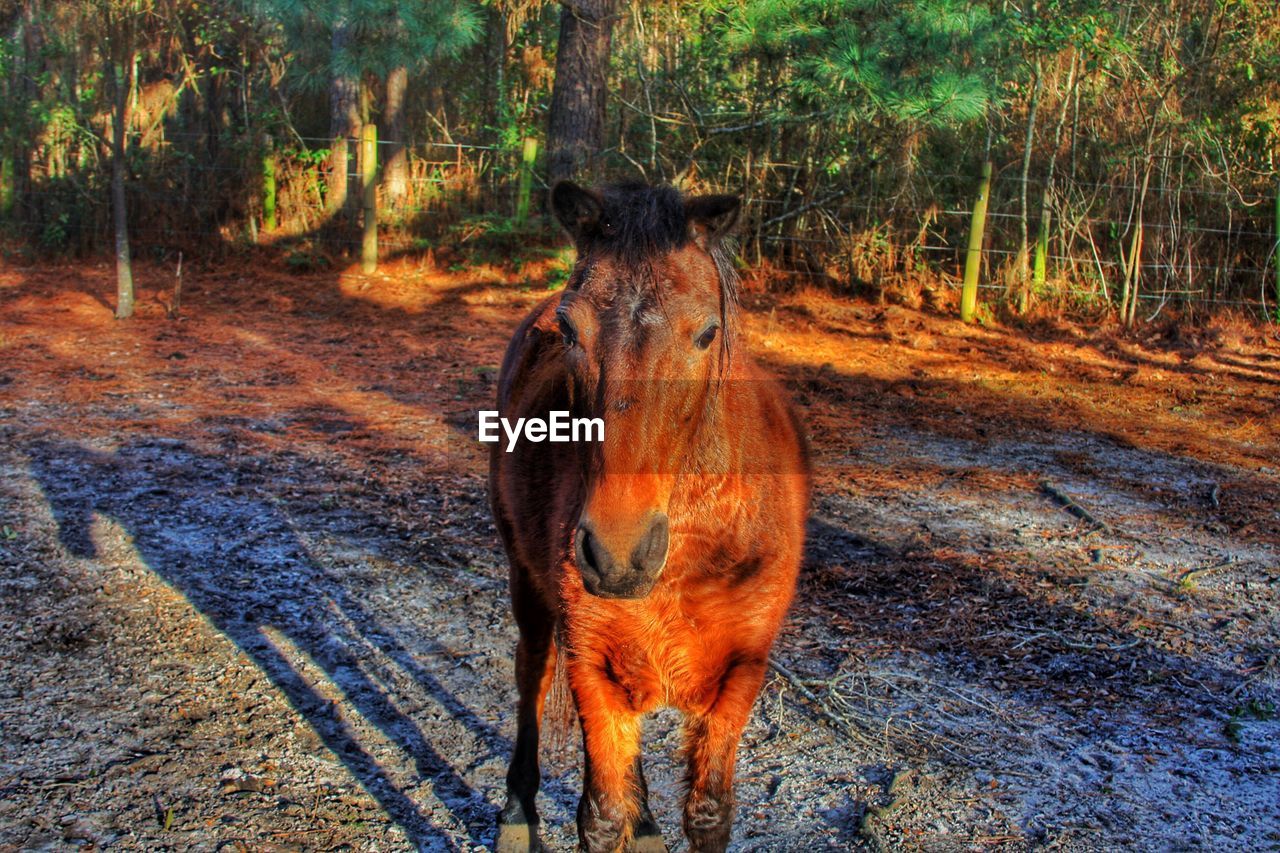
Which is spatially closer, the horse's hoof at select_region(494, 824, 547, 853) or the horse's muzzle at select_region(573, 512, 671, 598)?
the horse's muzzle at select_region(573, 512, 671, 598)

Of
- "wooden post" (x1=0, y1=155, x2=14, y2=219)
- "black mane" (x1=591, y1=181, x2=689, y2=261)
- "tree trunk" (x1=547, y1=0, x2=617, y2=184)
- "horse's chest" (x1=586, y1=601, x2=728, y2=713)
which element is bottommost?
"horse's chest" (x1=586, y1=601, x2=728, y2=713)

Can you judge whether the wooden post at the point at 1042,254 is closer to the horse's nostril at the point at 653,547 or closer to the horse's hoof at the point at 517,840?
the horse's hoof at the point at 517,840

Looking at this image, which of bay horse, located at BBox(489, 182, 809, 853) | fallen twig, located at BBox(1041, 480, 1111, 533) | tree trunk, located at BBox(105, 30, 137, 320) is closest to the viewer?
bay horse, located at BBox(489, 182, 809, 853)

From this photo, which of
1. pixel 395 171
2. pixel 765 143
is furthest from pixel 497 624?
pixel 395 171

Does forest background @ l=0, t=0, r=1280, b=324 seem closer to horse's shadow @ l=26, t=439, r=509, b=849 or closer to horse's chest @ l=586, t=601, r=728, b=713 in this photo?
horse's shadow @ l=26, t=439, r=509, b=849

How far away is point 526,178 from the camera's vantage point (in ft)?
46.6

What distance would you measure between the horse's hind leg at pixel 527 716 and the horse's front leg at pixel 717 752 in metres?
0.68

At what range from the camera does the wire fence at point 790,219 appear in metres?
12.5

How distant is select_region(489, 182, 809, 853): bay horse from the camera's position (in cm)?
226

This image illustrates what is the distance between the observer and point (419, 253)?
14938 millimetres

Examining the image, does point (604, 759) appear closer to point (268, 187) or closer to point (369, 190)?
point (369, 190)

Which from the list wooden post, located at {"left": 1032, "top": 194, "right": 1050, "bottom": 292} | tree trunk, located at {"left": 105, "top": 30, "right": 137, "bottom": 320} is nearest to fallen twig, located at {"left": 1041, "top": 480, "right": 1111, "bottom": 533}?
wooden post, located at {"left": 1032, "top": 194, "right": 1050, "bottom": 292}

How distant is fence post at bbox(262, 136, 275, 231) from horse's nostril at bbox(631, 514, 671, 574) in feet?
48.2

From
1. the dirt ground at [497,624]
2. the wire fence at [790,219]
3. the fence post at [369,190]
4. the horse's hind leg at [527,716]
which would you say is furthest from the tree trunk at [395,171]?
the horse's hind leg at [527,716]
